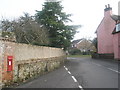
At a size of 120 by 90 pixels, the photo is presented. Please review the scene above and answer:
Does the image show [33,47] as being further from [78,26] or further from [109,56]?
[109,56]

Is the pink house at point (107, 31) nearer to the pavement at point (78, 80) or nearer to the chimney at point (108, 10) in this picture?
the chimney at point (108, 10)

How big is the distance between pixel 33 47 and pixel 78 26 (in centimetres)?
2127

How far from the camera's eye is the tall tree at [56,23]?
2867cm

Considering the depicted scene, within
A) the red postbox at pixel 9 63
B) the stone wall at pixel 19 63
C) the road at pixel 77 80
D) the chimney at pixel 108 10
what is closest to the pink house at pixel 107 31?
the chimney at pixel 108 10

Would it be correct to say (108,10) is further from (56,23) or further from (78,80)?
(78,80)

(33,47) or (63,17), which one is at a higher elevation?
(63,17)

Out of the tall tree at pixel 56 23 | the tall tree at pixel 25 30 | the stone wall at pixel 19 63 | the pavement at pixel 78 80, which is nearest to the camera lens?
the pavement at pixel 78 80

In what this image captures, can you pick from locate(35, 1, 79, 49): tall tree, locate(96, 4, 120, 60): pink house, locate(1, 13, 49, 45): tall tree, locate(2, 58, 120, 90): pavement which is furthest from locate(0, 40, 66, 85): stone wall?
locate(96, 4, 120, 60): pink house

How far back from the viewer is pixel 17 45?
9.04 m

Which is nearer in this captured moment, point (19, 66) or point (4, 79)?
point (4, 79)

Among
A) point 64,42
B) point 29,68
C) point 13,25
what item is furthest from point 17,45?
point 64,42

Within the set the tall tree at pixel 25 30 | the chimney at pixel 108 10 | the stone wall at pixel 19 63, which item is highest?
the chimney at pixel 108 10

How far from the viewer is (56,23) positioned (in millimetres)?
28688

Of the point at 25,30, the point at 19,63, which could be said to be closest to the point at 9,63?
the point at 19,63
